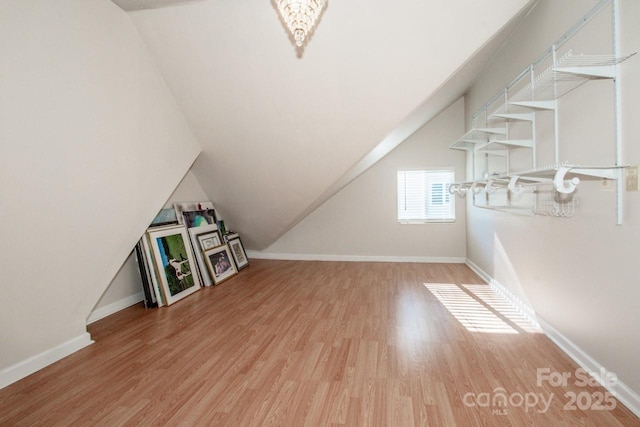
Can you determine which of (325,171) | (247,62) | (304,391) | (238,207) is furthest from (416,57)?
(238,207)

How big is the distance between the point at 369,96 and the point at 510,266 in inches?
99.7

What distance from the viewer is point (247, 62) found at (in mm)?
2963

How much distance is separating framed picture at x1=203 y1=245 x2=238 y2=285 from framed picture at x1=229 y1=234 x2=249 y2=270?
230 mm

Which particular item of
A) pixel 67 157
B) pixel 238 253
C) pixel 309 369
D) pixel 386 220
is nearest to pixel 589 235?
pixel 309 369

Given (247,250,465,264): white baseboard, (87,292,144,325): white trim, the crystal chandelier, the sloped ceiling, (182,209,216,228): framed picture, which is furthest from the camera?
(247,250,465,264): white baseboard

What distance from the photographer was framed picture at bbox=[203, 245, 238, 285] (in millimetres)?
4867

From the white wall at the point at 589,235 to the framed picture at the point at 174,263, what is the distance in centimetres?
414

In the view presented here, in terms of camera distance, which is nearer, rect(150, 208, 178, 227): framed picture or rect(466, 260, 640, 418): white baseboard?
rect(466, 260, 640, 418): white baseboard

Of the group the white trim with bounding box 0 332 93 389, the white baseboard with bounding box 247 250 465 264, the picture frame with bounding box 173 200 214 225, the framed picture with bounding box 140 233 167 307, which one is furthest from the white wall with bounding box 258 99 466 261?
the white trim with bounding box 0 332 93 389

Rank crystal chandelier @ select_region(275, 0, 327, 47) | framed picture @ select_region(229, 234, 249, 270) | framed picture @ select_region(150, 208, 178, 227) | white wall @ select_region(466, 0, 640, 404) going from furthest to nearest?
framed picture @ select_region(229, 234, 249, 270) → framed picture @ select_region(150, 208, 178, 227) → white wall @ select_region(466, 0, 640, 404) → crystal chandelier @ select_region(275, 0, 327, 47)

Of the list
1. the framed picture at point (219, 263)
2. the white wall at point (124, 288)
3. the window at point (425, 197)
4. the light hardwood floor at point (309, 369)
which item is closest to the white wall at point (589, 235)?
the light hardwood floor at point (309, 369)

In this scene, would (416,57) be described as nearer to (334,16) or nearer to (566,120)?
(334,16)

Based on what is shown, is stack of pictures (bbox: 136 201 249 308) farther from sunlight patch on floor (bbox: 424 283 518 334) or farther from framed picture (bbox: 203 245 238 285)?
sunlight patch on floor (bbox: 424 283 518 334)

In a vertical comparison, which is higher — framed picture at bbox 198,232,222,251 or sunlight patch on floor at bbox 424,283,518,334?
framed picture at bbox 198,232,222,251
